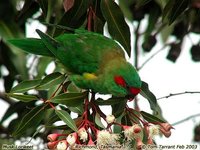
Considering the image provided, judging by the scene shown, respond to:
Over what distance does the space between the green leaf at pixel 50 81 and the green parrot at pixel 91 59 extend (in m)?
0.11

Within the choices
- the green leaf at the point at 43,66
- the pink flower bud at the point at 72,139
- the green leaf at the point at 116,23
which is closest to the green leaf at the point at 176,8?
the green leaf at the point at 116,23

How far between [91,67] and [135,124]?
1.76 ft

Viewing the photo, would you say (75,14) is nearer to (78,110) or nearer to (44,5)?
(44,5)

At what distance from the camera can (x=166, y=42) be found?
14.8 feet

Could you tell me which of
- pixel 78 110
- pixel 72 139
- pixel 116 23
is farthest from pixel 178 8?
pixel 72 139

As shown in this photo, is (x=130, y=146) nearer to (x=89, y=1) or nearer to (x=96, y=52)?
(x=96, y=52)

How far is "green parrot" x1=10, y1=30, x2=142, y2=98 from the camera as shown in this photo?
291cm

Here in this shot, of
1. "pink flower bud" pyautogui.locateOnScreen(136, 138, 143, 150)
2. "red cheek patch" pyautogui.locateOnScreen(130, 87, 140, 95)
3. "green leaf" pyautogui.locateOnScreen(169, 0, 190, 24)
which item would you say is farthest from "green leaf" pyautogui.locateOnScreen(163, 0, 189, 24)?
"pink flower bud" pyautogui.locateOnScreen(136, 138, 143, 150)

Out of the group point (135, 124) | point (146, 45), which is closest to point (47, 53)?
point (135, 124)

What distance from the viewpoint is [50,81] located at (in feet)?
9.23

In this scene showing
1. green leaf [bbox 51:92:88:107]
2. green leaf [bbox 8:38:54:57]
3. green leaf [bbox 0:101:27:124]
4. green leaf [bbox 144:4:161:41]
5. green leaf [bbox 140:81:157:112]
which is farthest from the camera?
green leaf [bbox 0:101:27:124]

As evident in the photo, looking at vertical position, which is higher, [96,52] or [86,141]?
[96,52]

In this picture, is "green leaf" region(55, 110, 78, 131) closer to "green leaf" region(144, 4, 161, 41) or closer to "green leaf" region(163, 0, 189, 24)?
"green leaf" region(163, 0, 189, 24)

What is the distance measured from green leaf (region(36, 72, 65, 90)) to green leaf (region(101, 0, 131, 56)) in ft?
1.27
